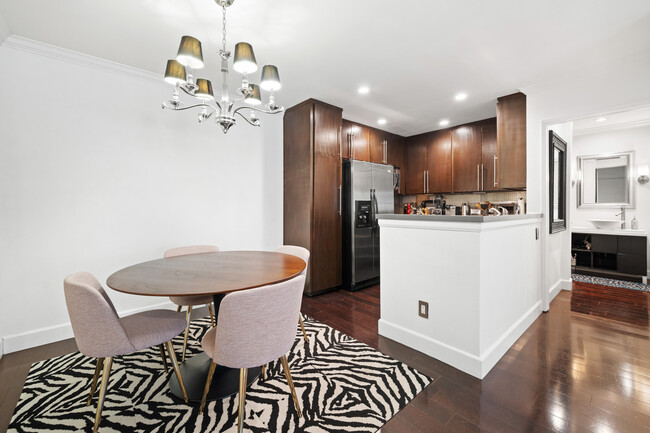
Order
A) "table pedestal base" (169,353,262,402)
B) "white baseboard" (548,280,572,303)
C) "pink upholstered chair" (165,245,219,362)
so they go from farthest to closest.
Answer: "white baseboard" (548,280,572,303)
"pink upholstered chair" (165,245,219,362)
"table pedestal base" (169,353,262,402)

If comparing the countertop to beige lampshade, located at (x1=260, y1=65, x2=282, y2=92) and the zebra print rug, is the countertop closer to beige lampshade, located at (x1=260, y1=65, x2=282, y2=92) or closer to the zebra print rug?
the zebra print rug

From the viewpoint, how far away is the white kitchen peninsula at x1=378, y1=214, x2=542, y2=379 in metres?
1.88

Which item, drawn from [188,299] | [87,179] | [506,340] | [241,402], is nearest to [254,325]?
[241,402]

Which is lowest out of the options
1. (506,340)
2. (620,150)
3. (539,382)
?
(539,382)

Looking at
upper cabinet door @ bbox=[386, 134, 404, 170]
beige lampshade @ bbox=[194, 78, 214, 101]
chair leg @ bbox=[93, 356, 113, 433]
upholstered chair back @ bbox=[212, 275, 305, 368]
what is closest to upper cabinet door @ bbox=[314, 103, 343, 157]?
upper cabinet door @ bbox=[386, 134, 404, 170]

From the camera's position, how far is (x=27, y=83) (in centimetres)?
230

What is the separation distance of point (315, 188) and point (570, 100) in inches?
113

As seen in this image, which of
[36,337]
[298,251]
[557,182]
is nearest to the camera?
[36,337]

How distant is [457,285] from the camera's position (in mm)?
1953

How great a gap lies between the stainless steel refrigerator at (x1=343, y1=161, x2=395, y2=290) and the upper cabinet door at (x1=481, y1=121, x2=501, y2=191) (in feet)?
5.11

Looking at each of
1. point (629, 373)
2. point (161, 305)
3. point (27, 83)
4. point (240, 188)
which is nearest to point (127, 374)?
point (161, 305)

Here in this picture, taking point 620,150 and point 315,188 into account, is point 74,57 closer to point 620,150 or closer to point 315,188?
point 315,188

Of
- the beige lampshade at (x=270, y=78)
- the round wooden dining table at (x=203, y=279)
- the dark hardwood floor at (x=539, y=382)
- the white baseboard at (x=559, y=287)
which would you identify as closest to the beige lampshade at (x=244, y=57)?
the beige lampshade at (x=270, y=78)

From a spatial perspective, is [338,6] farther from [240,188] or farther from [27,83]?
[27,83]
